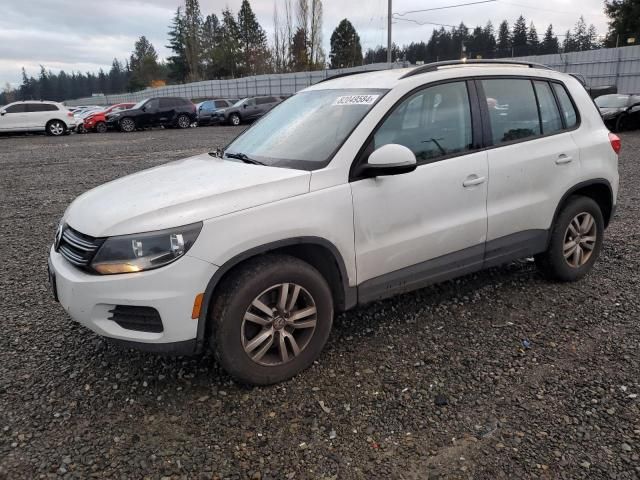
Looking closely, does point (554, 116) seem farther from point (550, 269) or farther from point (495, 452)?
point (495, 452)

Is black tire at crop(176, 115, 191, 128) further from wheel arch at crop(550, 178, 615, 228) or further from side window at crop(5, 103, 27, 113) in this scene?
wheel arch at crop(550, 178, 615, 228)

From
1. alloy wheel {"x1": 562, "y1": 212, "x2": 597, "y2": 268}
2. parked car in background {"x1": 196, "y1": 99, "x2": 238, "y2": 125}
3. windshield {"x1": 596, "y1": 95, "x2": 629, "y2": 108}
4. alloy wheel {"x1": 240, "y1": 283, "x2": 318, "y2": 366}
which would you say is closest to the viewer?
alloy wheel {"x1": 240, "y1": 283, "x2": 318, "y2": 366}

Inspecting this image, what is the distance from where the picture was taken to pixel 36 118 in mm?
21891

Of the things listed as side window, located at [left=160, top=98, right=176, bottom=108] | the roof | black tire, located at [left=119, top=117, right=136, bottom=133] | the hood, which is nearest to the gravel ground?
the hood

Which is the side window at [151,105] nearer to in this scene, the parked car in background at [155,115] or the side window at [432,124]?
the parked car in background at [155,115]

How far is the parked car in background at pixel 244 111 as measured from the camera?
88.0 ft

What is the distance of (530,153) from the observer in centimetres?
383

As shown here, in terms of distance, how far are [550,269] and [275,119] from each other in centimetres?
255

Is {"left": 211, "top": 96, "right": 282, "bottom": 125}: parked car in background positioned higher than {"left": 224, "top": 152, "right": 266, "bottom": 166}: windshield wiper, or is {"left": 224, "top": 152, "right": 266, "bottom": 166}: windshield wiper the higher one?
{"left": 211, "top": 96, "right": 282, "bottom": 125}: parked car in background

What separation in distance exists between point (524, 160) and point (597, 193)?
3.63 feet

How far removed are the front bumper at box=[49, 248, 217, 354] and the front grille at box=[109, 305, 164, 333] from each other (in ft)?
0.07

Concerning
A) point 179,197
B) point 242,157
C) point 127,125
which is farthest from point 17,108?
point 179,197

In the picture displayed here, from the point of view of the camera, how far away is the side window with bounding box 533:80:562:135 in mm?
4027

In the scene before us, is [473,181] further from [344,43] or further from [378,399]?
[344,43]
